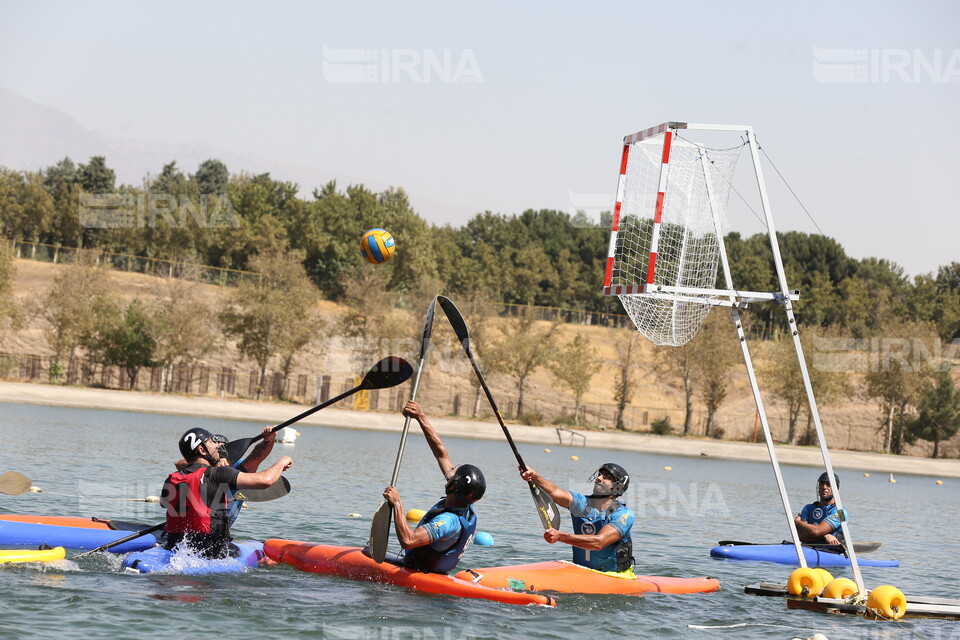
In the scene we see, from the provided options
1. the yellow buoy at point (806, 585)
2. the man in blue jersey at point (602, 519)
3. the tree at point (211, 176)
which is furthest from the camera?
the tree at point (211, 176)

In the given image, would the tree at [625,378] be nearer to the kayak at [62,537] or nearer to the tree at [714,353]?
the tree at [714,353]

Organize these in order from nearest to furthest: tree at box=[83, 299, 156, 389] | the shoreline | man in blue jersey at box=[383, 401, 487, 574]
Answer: man in blue jersey at box=[383, 401, 487, 574] → the shoreline → tree at box=[83, 299, 156, 389]

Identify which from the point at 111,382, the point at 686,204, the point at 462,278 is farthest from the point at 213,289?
the point at 686,204

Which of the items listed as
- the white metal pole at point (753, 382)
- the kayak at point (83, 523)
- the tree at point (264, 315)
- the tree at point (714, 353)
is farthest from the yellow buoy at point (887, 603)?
the tree at point (714, 353)

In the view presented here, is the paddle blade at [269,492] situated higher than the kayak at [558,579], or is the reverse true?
the paddle blade at [269,492]

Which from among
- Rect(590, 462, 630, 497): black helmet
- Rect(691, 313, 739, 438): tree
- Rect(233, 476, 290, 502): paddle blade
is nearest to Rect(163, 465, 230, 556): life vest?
Rect(233, 476, 290, 502): paddle blade

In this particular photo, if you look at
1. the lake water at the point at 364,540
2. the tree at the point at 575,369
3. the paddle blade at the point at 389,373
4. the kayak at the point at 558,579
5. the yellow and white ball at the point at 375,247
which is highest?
the yellow and white ball at the point at 375,247

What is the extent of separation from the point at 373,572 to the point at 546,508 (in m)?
2.23

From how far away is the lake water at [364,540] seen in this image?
387 inches

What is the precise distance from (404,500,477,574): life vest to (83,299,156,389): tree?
47.2m

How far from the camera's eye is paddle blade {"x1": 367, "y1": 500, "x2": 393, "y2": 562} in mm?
11125

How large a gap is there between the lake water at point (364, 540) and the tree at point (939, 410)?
25.2 m

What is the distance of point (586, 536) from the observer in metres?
11.8

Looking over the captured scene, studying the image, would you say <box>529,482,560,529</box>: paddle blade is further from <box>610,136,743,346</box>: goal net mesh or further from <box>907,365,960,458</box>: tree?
<box>907,365,960,458</box>: tree
